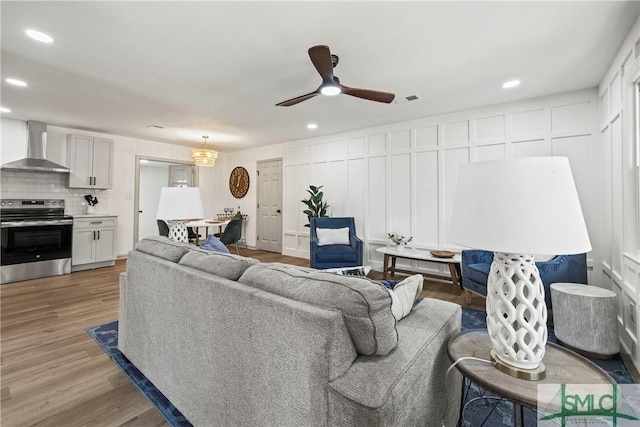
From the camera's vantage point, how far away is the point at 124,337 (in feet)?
6.91

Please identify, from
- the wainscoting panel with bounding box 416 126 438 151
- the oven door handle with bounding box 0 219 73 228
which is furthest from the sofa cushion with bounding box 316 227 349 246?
the oven door handle with bounding box 0 219 73 228

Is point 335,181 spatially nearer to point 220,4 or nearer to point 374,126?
point 374,126

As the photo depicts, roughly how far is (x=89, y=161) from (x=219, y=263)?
5376 millimetres

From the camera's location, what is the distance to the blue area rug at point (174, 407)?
1565 mm

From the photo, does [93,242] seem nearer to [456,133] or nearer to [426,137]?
[426,137]

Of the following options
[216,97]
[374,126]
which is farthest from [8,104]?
[374,126]

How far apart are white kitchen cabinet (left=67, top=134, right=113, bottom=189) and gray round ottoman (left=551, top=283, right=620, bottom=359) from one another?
688cm

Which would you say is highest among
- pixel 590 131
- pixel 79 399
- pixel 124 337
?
pixel 590 131

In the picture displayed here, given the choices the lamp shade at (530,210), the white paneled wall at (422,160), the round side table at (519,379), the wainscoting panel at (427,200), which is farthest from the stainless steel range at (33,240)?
the lamp shade at (530,210)

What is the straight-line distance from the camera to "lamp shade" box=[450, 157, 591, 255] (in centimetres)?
89

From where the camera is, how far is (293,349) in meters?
0.96

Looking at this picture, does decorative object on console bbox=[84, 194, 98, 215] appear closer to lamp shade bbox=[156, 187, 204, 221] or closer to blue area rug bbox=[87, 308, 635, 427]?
blue area rug bbox=[87, 308, 635, 427]

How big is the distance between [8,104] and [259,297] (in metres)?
5.28

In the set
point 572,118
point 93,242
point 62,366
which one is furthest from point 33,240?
point 572,118
